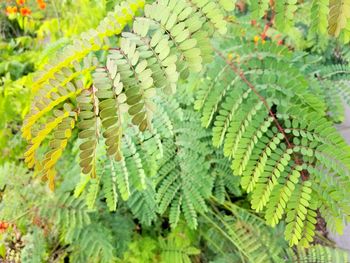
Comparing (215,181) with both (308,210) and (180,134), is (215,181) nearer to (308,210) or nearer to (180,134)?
(180,134)

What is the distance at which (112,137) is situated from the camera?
0.72 m

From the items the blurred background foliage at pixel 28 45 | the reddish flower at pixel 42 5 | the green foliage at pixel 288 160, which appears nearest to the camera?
the green foliage at pixel 288 160

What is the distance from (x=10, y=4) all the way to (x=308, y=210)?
8.04ft

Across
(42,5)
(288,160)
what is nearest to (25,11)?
(42,5)

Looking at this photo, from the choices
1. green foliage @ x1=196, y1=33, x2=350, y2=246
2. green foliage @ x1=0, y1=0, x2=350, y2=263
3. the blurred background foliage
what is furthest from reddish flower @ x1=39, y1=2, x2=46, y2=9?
green foliage @ x1=196, y1=33, x2=350, y2=246

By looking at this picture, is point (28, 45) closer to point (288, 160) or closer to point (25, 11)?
point (25, 11)

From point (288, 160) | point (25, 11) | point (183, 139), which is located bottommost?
point (183, 139)

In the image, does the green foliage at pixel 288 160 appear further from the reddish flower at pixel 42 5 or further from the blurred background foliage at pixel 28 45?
the reddish flower at pixel 42 5

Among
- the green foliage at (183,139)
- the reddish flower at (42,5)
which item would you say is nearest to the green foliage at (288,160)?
the green foliage at (183,139)

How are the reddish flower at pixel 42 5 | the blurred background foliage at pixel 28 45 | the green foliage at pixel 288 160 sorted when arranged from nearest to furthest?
the green foliage at pixel 288 160 < the blurred background foliage at pixel 28 45 < the reddish flower at pixel 42 5

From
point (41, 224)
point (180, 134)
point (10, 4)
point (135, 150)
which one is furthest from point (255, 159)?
point (10, 4)

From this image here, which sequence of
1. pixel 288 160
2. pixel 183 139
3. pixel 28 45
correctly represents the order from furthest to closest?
pixel 28 45
pixel 183 139
pixel 288 160

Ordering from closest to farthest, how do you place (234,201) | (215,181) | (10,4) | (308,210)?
(308,210), (215,181), (234,201), (10,4)

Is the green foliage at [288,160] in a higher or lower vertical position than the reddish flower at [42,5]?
lower
